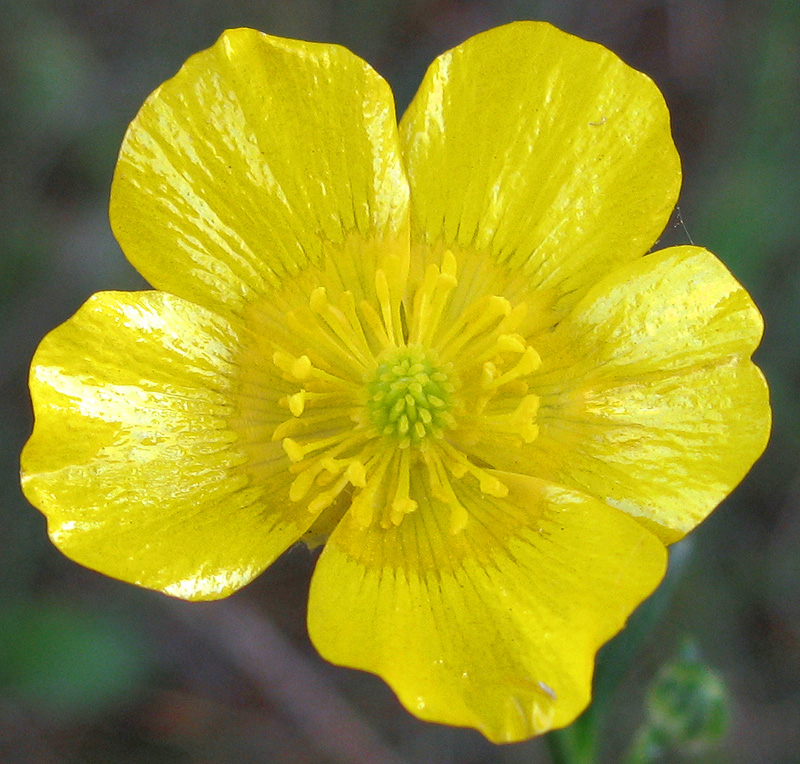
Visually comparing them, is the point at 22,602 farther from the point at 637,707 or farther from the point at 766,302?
the point at 766,302

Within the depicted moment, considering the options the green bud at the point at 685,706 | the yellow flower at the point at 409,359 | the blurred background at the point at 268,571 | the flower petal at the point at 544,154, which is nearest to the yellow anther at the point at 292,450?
the yellow flower at the point at 409,359

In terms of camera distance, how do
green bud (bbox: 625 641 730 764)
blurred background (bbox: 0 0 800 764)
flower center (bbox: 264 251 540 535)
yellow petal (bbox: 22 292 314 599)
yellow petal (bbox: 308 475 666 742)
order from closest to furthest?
yellow petal (bbox: 308 475 666 742) < yellow petal (bbox: 22 292 314 599) < flower center (bbox: 264 251 540 535) < green bud (bbox: 625 641 730 764) < blurred background (bbox: 0 0 800 764)

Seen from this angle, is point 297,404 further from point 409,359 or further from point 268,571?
point 268,571

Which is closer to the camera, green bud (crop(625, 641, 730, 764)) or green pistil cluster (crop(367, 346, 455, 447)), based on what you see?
green pistil cluster (crop(367, 346, 455, 447))

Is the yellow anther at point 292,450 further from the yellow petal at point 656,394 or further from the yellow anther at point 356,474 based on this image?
the yellow petal at point 656,394

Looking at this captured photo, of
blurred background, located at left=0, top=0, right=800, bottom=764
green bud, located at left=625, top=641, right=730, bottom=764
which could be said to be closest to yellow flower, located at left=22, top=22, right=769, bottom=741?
green bud, located at left=625, top=641, right=730, bottom=764

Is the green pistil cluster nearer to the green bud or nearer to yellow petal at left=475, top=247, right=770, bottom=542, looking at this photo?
yellow petal at left=475, top=247, right=770, bottom=542

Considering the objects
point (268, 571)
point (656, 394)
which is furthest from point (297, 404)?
point (268, 571)
